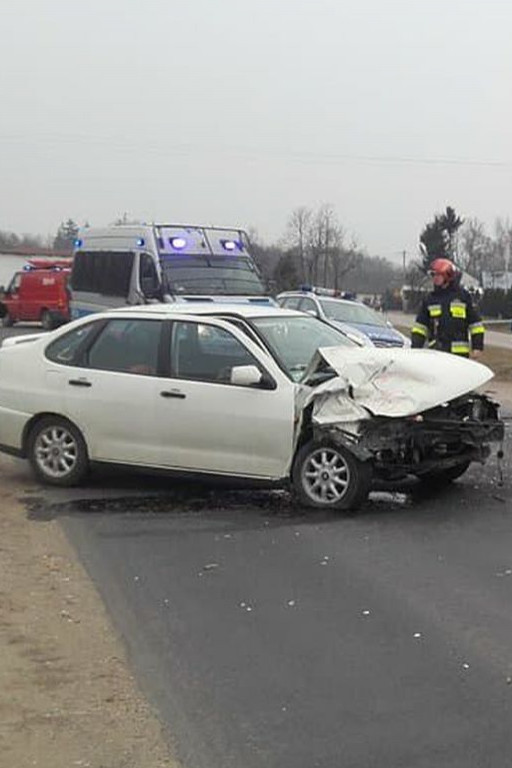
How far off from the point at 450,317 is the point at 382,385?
273cm

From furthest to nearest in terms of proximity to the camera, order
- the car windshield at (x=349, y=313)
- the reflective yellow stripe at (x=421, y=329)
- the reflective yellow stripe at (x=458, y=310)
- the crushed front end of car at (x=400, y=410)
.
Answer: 1. the car windshield at (x=349, y=313)
2. the reflective yellow stripe at (x=421, y=329)
3. the reflective yellow stripe at (x=458, y=310)
4. the crushed front end of car at (x=400, y=410)

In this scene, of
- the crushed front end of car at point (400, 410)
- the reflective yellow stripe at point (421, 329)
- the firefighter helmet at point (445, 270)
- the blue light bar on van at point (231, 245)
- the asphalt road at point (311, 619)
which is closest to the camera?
the asphalt road at point (311, 619)

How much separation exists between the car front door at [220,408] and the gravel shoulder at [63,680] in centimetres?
178

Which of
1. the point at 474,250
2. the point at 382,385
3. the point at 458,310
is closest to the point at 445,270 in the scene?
the point at 458,310

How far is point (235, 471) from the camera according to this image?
7.84 m

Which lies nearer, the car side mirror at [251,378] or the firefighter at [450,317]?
the car side mirror at [251,378]

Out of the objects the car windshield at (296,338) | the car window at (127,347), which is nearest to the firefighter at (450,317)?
the car windshield at (296,338)

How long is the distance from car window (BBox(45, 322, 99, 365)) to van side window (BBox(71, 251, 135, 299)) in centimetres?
912

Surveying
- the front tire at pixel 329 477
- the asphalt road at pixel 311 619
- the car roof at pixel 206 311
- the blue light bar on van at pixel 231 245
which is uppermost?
the blue light bar on van at pixel 231 245

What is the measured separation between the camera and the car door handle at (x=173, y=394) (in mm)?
8016

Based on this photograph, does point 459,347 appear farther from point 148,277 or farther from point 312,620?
point 148,277

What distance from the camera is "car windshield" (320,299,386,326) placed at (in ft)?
60.0

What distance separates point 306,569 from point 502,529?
1677 mm

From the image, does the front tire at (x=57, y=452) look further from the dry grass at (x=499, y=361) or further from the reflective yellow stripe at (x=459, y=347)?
the dry grass at (x=499, y=361)
